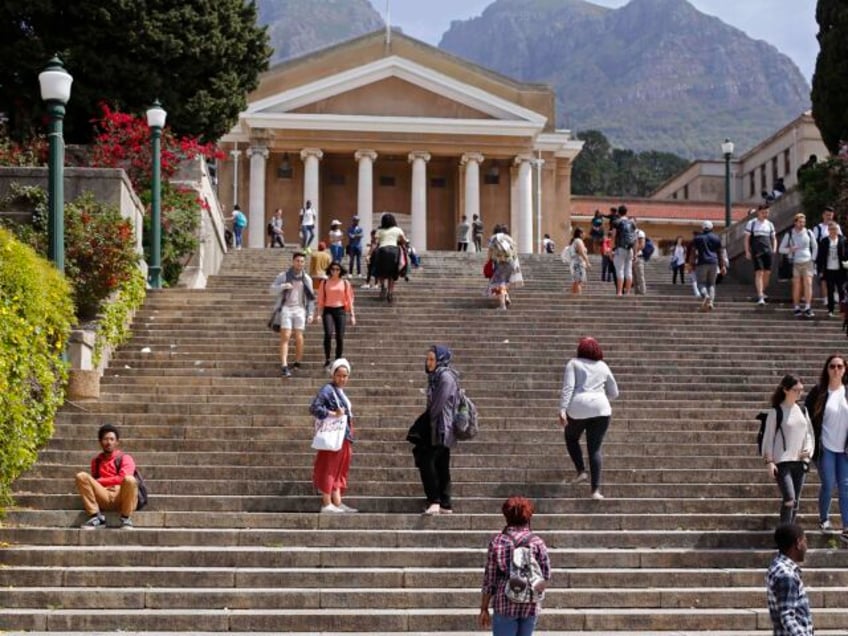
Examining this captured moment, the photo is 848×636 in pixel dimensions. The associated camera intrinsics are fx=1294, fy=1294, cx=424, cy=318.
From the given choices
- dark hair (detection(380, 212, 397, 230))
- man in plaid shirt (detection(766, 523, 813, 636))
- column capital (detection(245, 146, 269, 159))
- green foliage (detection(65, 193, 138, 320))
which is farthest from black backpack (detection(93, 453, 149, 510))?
column capital (detection(245, 146, 269, 159))

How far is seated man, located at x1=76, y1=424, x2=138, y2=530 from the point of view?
11375 millimetres

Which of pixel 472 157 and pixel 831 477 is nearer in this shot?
pixel 831 477

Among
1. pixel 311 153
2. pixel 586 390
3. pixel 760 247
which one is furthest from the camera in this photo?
pixel 311 153

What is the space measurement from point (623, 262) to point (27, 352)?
12.2 metres

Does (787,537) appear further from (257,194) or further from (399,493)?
(257,194)

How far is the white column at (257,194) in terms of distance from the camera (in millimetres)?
43656

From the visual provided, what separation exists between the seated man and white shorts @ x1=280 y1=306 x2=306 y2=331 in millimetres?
4722

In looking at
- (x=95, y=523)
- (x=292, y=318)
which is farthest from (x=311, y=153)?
(x=95, y=523)

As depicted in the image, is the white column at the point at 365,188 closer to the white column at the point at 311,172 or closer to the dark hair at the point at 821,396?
the white column at the point at 311,172

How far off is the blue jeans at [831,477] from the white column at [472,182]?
31.9 meters

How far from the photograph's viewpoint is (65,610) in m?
10.1

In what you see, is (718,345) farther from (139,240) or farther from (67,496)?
(67,496)

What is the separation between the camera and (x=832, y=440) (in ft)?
38.2

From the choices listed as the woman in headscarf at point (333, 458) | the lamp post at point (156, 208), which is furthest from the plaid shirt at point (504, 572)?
the lamp post at point (156, 208)
